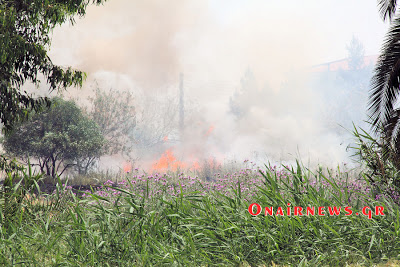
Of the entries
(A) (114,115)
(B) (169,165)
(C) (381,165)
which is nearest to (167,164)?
(B) (169,165)

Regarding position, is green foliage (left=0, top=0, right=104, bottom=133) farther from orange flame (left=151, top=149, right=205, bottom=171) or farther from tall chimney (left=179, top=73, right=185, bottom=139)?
tall chimney (left=179, top=73, right=185, bottom=139)

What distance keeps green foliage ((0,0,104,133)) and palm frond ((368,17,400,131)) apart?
23.9 feet

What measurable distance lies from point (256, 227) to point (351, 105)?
60.7 m

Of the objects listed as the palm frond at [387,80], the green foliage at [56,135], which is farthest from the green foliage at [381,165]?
the green foliage at [56,135]

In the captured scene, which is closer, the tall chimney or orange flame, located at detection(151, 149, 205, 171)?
orange flame, located at detection(151, 149, 205, 171)

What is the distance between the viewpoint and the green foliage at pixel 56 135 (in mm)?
18656

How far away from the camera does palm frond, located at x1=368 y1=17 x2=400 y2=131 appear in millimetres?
7879

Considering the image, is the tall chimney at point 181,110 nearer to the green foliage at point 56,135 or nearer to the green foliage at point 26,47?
the green foliage at point 56,135

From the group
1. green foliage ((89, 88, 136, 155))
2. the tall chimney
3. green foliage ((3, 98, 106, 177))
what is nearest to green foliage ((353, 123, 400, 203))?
green foliage ((3, 98, 106, 177))

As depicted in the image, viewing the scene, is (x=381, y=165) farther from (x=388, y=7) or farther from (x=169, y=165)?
(x=169, y=165)

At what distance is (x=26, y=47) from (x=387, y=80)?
8.47 metres

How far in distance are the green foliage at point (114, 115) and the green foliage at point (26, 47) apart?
15.1 metres

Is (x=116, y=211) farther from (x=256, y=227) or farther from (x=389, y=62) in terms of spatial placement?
(x=389, y=62)

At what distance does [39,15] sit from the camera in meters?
9.52
